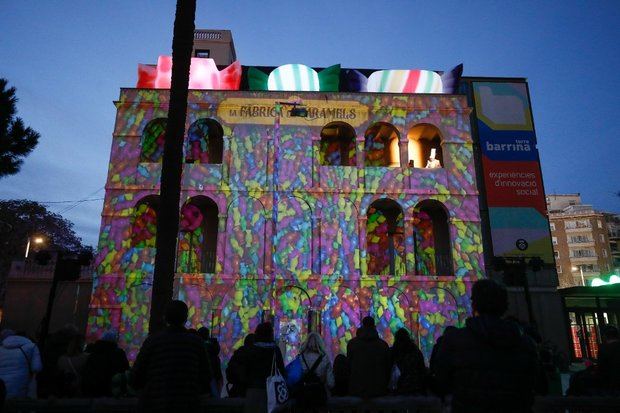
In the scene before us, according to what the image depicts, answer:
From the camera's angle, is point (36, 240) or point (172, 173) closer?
point (172, 173)

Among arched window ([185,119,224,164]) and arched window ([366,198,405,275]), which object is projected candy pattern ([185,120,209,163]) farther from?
arched window ([366,198,405,275])

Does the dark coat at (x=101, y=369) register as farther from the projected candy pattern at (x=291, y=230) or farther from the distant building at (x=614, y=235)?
the distant building at (x=614, y=235)

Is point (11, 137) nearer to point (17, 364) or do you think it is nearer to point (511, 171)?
point (17, 364)

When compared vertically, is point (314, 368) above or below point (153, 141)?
below

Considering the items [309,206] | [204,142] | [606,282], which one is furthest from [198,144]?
[606,282]

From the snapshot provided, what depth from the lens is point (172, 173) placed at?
855 cm

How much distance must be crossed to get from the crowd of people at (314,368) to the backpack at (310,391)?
0.04 ft

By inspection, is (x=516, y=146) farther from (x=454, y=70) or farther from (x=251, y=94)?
(x=251, y=94)

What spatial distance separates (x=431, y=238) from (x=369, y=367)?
44.0 ft

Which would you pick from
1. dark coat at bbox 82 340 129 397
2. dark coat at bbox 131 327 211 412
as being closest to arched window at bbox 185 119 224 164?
dark coat at bbox 82 340 129 397

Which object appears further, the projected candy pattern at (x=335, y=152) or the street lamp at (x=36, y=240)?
the street lamp at (x=36, y=240)

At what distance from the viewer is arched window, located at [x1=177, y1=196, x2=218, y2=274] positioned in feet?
56.7

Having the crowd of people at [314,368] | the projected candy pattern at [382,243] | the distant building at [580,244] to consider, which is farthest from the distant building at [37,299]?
the distant building at [580,244]

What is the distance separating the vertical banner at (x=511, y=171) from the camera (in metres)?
18.8
